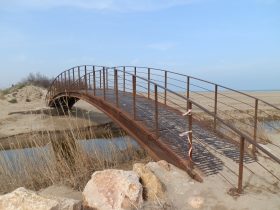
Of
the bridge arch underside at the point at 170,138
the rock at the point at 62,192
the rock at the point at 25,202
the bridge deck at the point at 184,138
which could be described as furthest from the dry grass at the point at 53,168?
the rock at the point at 25,202

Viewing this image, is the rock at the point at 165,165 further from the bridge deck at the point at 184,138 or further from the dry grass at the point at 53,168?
the dry grass at the point at 53,168

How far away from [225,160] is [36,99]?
3015 centimetres

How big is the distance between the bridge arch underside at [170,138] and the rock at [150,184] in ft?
2.98

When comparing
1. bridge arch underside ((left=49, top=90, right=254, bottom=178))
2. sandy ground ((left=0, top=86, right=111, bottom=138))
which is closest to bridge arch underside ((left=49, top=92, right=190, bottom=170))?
bridge arch underside ((left=49, top=90, right=254, bottom=178))

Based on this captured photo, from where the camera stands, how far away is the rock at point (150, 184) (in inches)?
258

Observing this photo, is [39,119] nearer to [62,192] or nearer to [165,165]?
[62,192]

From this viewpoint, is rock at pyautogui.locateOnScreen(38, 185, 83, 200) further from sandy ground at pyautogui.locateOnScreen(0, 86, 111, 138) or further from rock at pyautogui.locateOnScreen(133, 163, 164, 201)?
sandy ground at pyautogui.locateOnScreen(0, 86, 111, 138)

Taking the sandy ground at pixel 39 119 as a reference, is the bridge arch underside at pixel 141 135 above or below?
above

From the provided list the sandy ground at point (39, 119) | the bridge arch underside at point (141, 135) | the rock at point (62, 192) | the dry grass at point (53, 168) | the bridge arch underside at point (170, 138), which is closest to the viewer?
the rock at point (62, 192)

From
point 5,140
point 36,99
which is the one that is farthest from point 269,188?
point 36,99

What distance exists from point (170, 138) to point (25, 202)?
14.2ft

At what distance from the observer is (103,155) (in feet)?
33.4

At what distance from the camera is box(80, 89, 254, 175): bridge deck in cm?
800

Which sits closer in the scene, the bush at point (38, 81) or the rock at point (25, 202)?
the rock at point (25, 202)
